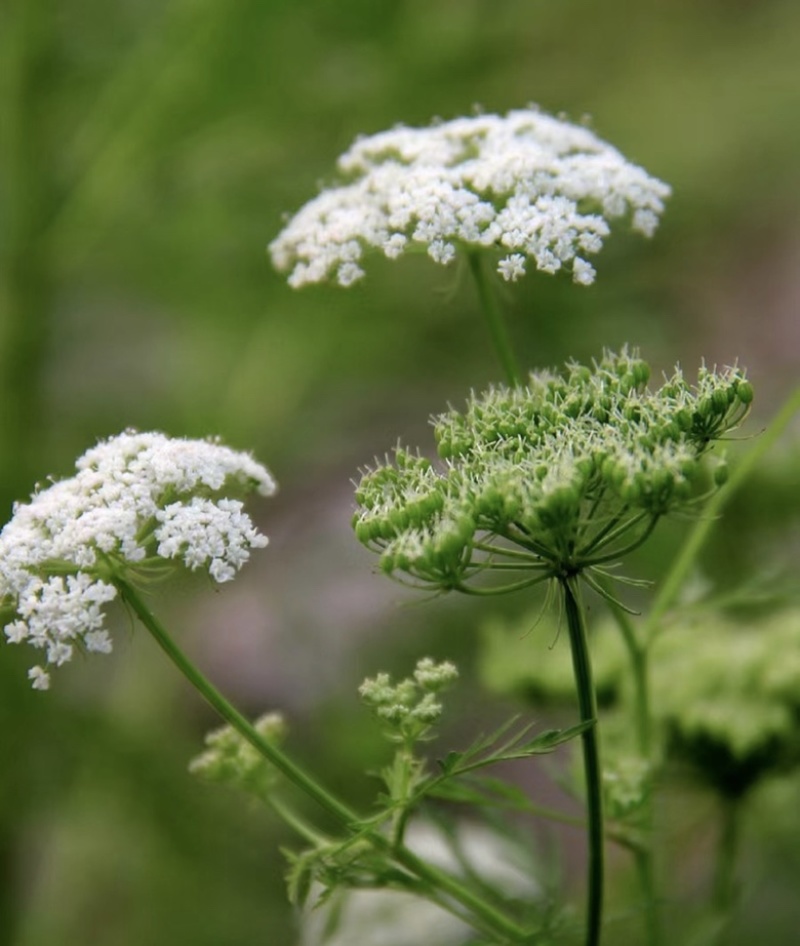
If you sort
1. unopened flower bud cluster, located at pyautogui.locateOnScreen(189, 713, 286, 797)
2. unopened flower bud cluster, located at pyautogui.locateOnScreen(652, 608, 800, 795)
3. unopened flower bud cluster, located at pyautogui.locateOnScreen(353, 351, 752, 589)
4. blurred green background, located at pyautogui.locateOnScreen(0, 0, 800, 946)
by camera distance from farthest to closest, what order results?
blurred green background, located at pyautogui.locateOnScreen(0, 0, 800, 946) < unopened flower bud cluster, located at pyautogui.locateOnScreen(652, 608, 800, 795) < unopened flower bud cluster, located at pyautogui.locateOnScreen(189, 713, 286, 797) < unopened flower bud cluster, located at pyautogui.locateOnScreen(353, 351, 752, 589)

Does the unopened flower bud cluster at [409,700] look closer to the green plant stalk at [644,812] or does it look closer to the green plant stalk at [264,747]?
the green plant stalk at [264,747]

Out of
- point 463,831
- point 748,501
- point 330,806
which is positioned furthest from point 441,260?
point 463,831

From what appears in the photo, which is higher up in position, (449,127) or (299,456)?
(299,456)

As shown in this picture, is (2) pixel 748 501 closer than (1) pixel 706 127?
Yes

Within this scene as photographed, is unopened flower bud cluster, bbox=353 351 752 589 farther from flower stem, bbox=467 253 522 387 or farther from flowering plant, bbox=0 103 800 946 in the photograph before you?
flower stem, bbox=467 253 522 387

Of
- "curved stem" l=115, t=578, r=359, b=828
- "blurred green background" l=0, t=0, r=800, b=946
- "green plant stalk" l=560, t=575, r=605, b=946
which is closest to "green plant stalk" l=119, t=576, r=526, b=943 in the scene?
"curved stem" l=115, t=578, r=359, b=828

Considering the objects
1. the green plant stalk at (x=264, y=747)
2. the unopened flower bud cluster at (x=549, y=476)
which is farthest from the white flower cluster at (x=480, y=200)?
the green plant stalk at (x=264, y=747)

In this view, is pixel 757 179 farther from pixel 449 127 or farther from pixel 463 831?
pixel 449 127
